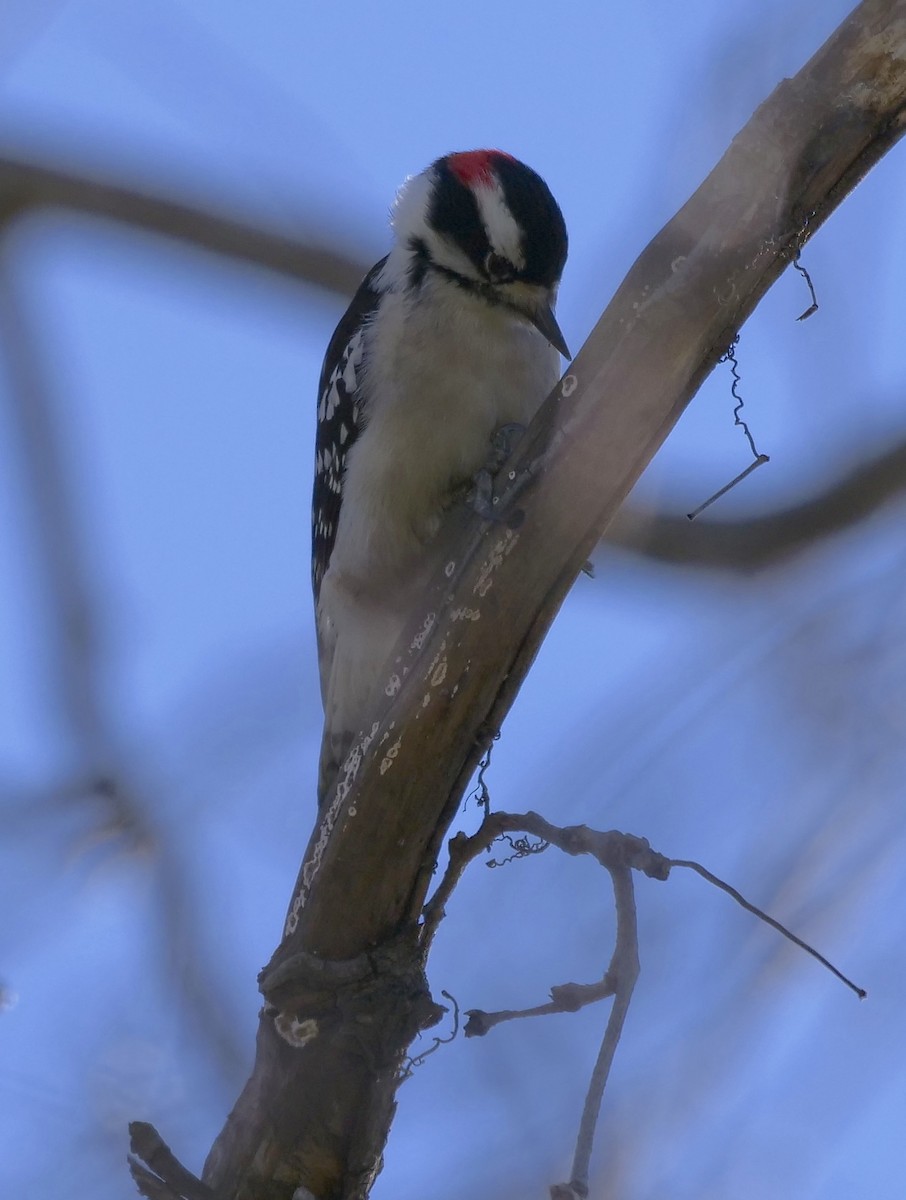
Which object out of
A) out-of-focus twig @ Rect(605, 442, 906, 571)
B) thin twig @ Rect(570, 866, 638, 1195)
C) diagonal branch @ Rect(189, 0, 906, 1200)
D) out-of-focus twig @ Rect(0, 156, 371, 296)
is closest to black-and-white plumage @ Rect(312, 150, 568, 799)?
out-of-focus twig @ Rect(0, 156, 371, 296)

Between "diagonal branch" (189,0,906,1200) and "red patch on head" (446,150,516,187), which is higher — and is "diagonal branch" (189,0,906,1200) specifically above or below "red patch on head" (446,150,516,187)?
below

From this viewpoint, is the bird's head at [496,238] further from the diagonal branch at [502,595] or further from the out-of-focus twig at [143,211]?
the diagonal branch at [502,595]

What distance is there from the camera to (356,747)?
2650mm

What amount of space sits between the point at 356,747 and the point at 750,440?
102 cm

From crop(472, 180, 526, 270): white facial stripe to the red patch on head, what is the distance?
0.22ft

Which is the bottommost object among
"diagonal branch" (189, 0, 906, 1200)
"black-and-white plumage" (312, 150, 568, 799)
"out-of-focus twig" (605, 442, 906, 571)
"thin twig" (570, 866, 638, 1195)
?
"thin twig" (570, 866, 638, 1195)

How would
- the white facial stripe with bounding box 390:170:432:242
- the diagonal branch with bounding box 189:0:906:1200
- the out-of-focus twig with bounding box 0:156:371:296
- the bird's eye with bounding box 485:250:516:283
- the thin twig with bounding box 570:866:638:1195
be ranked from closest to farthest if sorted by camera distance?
the thin twig with bounding box 570:866:638:1195 < the diagonal branch with bounding box 189:0:906:1200 < the out-of-focus twig with bounding box 0:156:371:296 < the bird's eye with bounding box 485:250:516:283 < the white facial stripe with bounding box 390:170:432:242

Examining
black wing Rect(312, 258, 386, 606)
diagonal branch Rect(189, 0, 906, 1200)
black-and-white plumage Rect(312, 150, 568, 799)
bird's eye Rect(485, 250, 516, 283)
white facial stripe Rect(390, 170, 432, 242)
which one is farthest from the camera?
white facial stripe Rect(390, 170, 432, 242)

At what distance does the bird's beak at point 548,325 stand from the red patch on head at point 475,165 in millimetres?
498

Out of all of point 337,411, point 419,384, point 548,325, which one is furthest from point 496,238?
point 337,411

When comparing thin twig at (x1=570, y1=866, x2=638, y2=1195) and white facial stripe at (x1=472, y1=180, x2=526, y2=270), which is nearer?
thin twig at (x1=570, y1=866, x2=638, y2=1195)

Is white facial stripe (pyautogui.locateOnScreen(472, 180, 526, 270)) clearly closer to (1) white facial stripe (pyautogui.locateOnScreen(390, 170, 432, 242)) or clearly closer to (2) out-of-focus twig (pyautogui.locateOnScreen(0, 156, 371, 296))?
(1) white facial stripe (pyautogui.locateOnScreen(390, 170, 432, 242))

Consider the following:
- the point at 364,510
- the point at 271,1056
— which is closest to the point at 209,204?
the point at 364,510

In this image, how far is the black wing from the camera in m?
3.69
